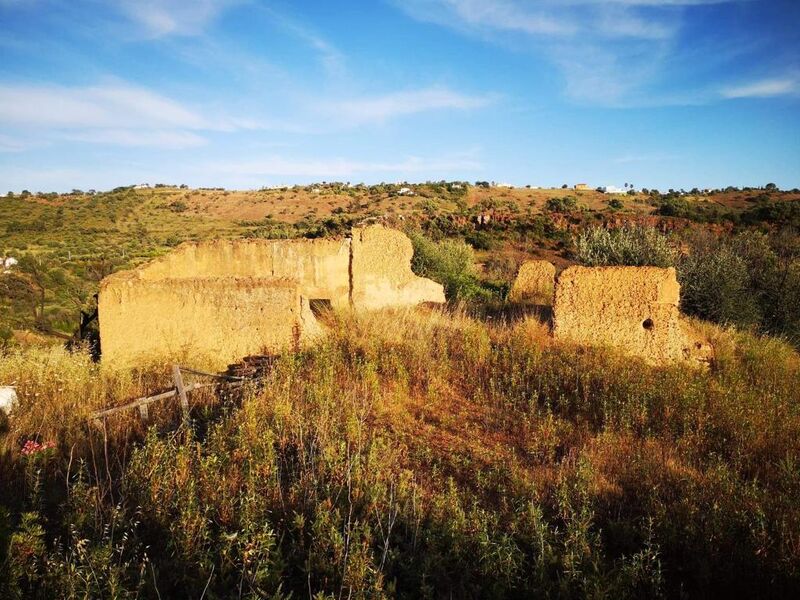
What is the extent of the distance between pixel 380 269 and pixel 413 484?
805 cm

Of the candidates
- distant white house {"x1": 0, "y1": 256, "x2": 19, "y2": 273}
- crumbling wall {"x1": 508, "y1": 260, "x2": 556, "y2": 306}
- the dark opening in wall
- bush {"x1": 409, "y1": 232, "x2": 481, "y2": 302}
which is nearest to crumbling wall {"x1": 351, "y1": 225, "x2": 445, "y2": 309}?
the dark opening in wall

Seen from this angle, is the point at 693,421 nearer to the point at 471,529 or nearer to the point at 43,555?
the point at 471,529

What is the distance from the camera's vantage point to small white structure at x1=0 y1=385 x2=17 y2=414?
597cm

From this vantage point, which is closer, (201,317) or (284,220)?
(201,317)

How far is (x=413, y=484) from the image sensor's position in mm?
4145

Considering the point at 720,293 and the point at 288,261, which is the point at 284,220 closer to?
the point at 288,261

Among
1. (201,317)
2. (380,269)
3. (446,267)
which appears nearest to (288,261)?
(380,269)

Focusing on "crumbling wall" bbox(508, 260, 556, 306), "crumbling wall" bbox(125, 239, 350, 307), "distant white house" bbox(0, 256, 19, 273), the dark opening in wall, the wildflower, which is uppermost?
"crumbling wall" bbox(125, 239, 350, 307)

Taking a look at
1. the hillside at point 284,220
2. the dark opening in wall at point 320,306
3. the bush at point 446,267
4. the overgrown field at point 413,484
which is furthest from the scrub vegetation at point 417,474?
the hillside at point 284,220

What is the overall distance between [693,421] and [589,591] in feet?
11.3

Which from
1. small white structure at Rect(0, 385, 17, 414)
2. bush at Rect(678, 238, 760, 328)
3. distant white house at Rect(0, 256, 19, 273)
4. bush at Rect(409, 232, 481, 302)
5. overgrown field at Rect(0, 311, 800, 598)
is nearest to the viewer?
overgrown field at Rect(0, 311, 800, 598)

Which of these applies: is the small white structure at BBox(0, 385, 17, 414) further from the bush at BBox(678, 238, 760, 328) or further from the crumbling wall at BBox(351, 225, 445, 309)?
the bush at BBox(678, 238, 760, 328)

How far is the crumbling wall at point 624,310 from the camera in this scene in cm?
788

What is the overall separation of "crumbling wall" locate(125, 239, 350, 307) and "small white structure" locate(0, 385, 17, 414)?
207 inches
